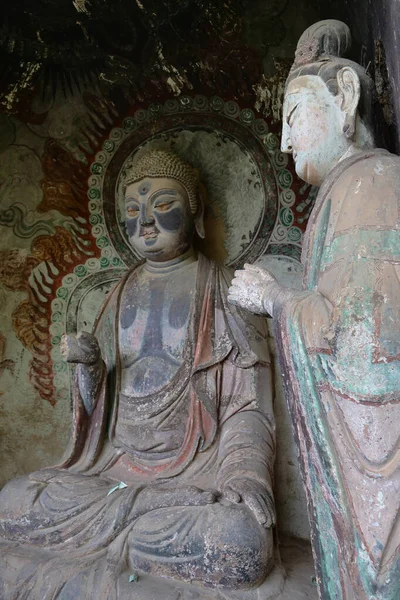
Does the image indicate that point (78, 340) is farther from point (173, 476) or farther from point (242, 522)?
point (242, 522)

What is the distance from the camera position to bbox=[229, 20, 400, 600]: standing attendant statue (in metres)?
2.15

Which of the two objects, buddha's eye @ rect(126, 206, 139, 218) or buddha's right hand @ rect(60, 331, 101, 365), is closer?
buddha's right hand @ rect(60, 331, 101, 365)

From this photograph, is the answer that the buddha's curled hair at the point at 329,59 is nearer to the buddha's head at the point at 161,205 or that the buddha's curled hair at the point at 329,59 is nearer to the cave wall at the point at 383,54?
the cave wall at the point at 383,54

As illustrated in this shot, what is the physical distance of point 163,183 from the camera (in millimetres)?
4234

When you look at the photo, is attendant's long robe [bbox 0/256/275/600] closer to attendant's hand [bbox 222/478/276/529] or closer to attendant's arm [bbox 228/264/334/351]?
attendant's hand [bbox 222/478/276/529]

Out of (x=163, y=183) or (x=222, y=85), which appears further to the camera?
(x=222, y=85)

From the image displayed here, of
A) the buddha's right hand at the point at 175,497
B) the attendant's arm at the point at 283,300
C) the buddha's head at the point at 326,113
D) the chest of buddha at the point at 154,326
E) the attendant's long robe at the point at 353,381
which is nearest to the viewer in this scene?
the attendant's long robe at the point at 353,381

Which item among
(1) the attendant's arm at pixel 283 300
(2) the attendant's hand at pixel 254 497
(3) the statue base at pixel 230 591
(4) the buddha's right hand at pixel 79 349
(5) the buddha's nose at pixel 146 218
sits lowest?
(3) the statue base at pixel 230 591

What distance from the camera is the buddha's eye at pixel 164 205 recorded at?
165 inches

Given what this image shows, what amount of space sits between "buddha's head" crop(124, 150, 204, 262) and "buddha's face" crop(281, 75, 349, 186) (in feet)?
5.01

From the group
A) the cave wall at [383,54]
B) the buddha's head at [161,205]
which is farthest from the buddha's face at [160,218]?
the cave wall at [383,54]

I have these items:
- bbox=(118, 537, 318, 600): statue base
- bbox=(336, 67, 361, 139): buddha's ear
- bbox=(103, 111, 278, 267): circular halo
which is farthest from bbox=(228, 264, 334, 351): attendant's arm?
bbox=(103, 111, 278, 267): circular halo

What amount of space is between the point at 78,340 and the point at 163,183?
118 cm

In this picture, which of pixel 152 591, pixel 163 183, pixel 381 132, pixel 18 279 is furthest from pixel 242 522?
pixel 18 279
